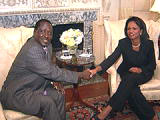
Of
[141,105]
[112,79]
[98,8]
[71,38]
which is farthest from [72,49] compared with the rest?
[98,8]

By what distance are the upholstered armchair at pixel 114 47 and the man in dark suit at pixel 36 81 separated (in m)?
0.64

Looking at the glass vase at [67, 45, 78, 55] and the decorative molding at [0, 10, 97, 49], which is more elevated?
the decorative molding at [0, 10, 97, 49]

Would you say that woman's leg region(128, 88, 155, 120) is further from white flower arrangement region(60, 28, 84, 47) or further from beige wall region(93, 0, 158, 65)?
beige wall region(93, 0, 158, 65)

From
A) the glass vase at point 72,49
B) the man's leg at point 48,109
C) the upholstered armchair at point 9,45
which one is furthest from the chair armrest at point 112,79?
the upholstered armchair at point 9,45

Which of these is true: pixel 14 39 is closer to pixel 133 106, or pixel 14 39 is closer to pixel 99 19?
pixel 133 106

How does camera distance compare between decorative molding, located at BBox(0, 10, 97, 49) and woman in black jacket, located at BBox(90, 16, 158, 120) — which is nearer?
woman in black jacket, located at BBox(90, 16, 158, 120)

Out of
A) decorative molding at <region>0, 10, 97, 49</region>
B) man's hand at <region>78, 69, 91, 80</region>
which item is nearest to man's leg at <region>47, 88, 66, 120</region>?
man's hand at <region>78, 69, 91, 80</region>

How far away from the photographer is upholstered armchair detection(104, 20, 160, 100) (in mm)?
2607

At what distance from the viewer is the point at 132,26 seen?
258cm

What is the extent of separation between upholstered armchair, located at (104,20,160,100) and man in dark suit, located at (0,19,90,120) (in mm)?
645

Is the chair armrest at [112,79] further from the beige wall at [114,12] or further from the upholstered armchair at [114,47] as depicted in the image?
the beige wall at [114,12]

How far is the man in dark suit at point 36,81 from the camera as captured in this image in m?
2.05

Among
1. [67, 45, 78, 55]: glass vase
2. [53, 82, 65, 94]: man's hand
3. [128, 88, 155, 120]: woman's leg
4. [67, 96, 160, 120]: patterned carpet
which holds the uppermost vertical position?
[67, 45, 78, 55]: glass vase

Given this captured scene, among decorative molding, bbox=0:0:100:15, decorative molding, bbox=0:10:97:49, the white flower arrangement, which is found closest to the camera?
the white flower arrangement
